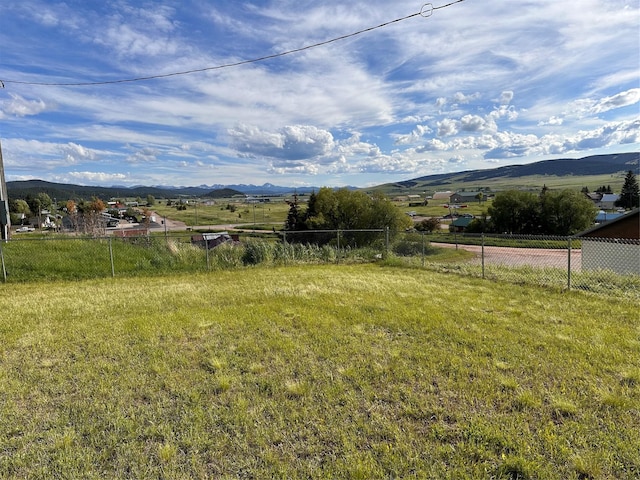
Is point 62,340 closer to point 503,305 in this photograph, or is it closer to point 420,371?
point 420,371

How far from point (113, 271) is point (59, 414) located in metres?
7.49

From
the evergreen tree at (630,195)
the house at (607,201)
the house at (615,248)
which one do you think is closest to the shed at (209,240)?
the house at (615,248)

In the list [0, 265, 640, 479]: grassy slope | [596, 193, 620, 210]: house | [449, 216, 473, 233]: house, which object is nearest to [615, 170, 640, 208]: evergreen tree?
[596, 193, 620, 210]: house

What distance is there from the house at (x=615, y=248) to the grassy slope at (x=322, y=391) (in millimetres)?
8306

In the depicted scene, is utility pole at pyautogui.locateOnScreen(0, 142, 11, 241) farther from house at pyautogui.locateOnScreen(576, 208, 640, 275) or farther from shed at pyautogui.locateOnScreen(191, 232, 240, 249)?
house at pyautogui.locateOnScreen(576, 208, 640, 275)

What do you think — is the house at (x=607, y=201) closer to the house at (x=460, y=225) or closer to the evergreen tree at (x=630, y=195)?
the evergreen tree at (x=630, y=195)

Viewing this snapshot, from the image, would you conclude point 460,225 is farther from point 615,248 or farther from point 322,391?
point 322,391

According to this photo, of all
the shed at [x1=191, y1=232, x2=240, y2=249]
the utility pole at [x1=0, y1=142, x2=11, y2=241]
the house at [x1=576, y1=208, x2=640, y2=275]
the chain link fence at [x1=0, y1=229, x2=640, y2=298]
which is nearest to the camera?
the chain link fence at [x1=0, y1=229, x2=640, y2=298]

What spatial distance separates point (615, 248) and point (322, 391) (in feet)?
49.3

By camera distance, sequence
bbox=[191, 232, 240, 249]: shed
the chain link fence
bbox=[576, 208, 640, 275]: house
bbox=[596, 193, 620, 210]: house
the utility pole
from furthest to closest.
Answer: bbox=[596, 193, 620, 210]: house → bbox=[191, 232, 240, 249]: shed → bbox=[576, 208, 640, 275]: house → the utility pole → the chain link fence

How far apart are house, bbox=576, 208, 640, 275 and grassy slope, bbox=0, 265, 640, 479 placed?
8.31 m

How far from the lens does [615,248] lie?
1346cm

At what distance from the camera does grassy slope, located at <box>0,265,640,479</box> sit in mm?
2377

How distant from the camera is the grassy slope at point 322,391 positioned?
7.80ft
